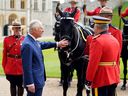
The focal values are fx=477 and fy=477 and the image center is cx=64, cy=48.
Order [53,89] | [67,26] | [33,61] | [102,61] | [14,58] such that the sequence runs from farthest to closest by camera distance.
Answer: [53,89]
[67,26]
[14,58]
[33,61]
[102,61]

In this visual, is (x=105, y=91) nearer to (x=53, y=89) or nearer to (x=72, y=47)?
(x=72, y=47)

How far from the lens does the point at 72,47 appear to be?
10.3m

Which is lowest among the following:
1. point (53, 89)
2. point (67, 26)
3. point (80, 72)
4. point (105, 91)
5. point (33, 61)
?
point (53, 89)

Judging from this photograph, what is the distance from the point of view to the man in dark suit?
24.4 feet

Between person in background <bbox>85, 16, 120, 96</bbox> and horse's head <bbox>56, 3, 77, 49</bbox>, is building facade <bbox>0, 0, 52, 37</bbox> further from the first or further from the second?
person in background <bbox>85, 16, 120, 96</bbox>

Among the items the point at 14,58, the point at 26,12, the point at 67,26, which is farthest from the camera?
the point at 26,12

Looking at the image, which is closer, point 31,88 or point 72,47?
point 31,88

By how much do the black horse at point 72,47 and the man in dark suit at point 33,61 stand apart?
237cm

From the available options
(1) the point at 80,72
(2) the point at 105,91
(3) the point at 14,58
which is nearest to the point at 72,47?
(1) the point at 80,72

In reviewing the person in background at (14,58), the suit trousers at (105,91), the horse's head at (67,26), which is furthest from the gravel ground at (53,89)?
the suit trousers at (105,91)

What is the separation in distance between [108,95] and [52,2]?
77.4 m

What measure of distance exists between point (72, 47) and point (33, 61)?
2.87 metres

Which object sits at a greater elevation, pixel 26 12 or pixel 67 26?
pixel 67 26

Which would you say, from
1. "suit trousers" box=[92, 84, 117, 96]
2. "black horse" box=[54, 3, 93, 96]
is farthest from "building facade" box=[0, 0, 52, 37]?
"suit trousers" box=[92, 84, 117, 96]
